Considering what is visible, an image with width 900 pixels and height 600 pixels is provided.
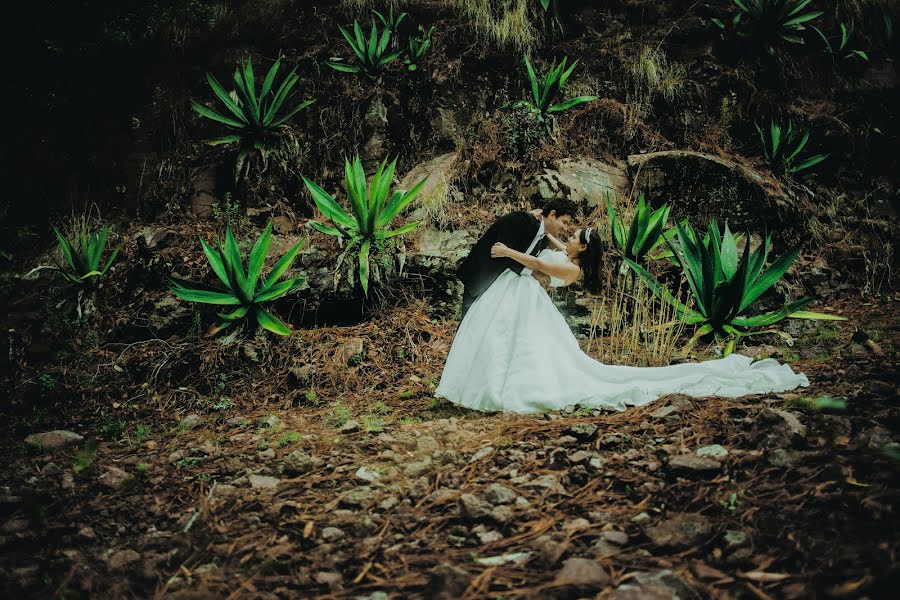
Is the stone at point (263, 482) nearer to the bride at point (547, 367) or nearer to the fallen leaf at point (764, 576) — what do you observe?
the bride at point (547, 367)

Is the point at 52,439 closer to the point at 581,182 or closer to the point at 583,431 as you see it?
the point at 583,431

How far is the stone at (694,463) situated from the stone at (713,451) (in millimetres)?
39

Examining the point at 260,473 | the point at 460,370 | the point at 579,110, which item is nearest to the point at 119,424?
the point at 260,473

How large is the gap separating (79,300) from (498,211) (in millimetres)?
3626

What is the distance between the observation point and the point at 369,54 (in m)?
4.87

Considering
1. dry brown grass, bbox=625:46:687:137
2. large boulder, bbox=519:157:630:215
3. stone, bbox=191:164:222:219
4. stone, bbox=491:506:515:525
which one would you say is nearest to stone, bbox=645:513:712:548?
stone, bbox=491:506:515:525

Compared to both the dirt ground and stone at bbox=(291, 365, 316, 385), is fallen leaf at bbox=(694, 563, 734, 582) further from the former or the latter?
stone at bbox=(291, 365, 316, 385)

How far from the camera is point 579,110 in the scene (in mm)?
5066

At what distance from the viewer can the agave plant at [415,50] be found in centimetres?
501

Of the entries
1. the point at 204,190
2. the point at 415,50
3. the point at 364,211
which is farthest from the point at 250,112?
the point at 415,50

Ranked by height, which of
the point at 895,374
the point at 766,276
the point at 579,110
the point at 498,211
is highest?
the point at 579,110

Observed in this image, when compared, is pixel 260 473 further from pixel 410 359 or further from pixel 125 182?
pixel 125 182

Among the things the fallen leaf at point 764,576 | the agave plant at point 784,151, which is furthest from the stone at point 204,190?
the agave plant at point 784,151

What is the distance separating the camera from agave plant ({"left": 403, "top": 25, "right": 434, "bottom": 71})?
5008 mm
